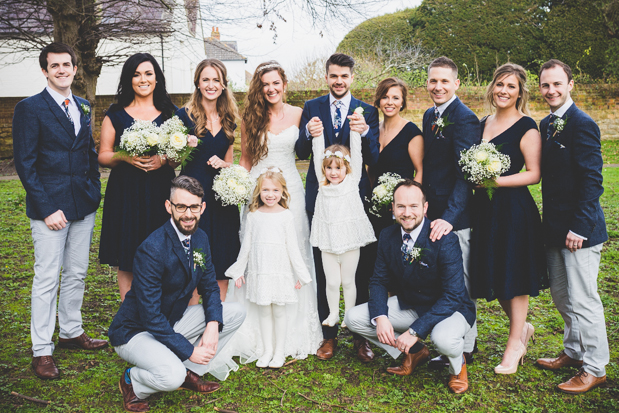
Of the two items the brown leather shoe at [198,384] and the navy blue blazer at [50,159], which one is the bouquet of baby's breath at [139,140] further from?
the brown leather shoe at [198,384]

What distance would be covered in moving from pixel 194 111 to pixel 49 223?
1565mm

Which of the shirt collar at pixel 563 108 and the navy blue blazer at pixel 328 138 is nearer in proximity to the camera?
the shirt collar at pixel 563 108

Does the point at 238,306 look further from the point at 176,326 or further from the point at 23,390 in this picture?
the point at 23,390

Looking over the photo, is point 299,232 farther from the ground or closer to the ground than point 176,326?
farther from the ground

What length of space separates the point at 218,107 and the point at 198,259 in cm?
160

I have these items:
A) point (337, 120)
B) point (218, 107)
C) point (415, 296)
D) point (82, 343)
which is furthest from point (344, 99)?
point (82, 343)

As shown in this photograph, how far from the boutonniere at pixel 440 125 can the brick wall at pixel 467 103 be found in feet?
40.9

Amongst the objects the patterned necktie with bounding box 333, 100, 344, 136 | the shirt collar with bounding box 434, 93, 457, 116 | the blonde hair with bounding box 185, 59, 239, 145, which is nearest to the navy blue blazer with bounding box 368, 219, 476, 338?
the shirt collar with bounding box 434, 93, 457, 116

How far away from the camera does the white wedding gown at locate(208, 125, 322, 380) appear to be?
462cm

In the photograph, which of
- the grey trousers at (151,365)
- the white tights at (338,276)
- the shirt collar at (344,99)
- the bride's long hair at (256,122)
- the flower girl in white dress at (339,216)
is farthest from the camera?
the bride's long hair at (256,122)

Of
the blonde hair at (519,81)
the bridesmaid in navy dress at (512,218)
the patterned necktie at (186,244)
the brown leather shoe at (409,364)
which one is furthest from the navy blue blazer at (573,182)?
the patterned necktie at (186,244)

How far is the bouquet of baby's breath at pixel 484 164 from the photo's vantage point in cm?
385

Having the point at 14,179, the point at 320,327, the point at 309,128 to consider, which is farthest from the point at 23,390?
the point at 14,179

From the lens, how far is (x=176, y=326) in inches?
155
